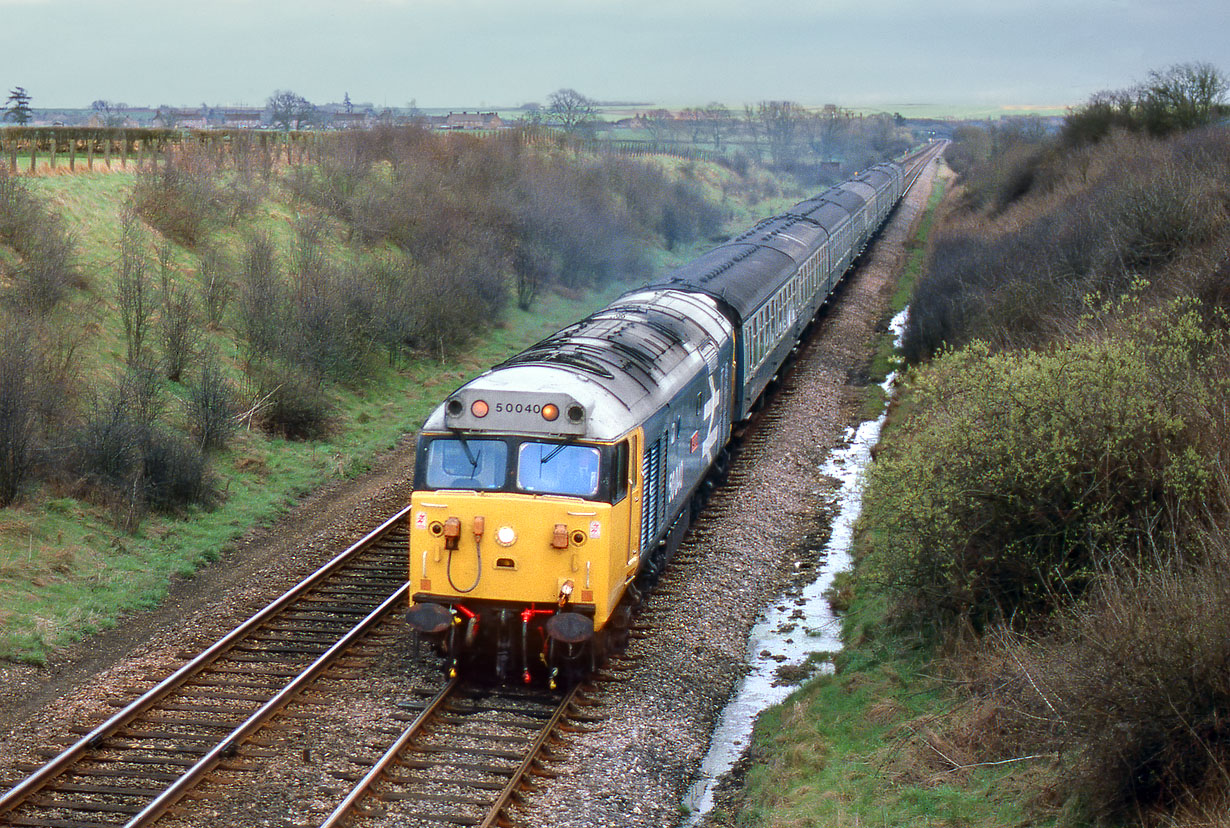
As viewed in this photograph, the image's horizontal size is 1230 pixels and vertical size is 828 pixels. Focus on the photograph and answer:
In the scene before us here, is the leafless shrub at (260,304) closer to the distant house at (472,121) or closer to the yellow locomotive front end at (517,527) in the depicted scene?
the yellow locomotive front end at (517,527)

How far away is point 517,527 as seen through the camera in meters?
10.9

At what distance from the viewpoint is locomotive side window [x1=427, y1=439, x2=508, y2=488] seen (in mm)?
11125

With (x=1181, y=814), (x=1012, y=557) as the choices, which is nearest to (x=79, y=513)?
(x=1012, y=557)

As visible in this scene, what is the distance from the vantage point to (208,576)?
15.6m

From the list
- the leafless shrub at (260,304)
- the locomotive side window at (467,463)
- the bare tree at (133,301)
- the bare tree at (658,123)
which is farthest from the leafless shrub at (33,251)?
the bare tree at (658,123)

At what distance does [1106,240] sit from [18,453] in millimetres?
20892

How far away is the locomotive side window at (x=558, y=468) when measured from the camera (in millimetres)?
11008

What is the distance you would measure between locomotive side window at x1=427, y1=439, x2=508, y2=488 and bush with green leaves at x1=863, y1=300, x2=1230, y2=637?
14.6 feet

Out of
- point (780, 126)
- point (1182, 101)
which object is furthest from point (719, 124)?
point (1182, 101)

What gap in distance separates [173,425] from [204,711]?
35.6 feet

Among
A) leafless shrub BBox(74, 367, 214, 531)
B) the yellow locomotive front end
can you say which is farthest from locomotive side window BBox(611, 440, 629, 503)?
leafless shrub BBox(74, 367, 214, 531)

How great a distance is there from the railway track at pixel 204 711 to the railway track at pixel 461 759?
1.50 m

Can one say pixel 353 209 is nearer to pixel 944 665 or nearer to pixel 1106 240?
pixel 1106 240

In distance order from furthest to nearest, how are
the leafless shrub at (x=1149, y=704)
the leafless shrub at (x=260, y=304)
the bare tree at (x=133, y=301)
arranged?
the leafless shrub at (x=260, y=304), the bare tree at (x=133, y=301), the leafless shrub at (x=1149, y=704)
